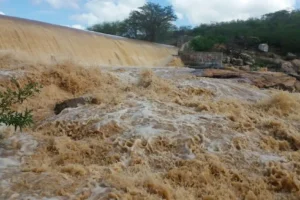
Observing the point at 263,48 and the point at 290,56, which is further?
the point at 263,48

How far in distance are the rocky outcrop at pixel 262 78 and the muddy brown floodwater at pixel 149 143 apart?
131 centimetres

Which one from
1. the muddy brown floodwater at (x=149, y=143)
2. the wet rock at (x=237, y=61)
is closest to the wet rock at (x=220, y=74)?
the muddy brown floodwater at (x=149, y=143)

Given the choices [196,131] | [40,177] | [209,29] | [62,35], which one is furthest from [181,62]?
[40,177]

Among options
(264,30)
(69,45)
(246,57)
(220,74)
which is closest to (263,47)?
(246,57)

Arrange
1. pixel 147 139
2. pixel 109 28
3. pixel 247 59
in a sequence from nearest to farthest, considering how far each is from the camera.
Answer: pixel 147 139, pixel 247 59, pixel 109 28

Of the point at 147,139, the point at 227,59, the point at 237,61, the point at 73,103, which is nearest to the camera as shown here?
the point at 147,139

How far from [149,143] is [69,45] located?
7.55m

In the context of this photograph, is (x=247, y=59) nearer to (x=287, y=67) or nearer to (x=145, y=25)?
(x=287, y=67)

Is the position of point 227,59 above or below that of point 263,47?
below

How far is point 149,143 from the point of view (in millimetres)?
5688

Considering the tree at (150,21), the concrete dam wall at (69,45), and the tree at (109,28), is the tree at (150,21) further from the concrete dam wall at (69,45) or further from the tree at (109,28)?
the concrete dam wall at (69,45)

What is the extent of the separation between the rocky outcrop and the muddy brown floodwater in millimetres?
1306

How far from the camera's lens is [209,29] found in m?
26.8

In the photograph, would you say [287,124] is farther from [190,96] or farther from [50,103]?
[50,103]
